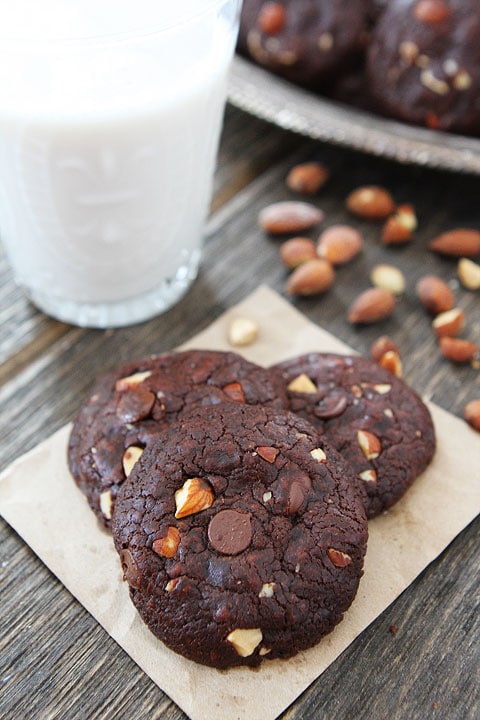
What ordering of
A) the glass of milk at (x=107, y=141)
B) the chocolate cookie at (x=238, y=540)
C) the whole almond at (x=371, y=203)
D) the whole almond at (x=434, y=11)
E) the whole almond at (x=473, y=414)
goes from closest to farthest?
1. the chocolate cookie at (x=238, y=540)
2. the glass of milk at (x=107, y=141)
3. the whole almond at (x=473, y=414)
4. the whole almond at (x=434, y=11)
5. the whole almond at (x=371, y=203)

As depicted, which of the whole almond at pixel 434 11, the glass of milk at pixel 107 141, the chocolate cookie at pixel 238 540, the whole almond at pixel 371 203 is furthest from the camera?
the whole almond at pixel 371 203

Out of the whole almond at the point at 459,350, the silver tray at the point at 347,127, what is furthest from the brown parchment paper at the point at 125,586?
the silver tray at the point at 347,127

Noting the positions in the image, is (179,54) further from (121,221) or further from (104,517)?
(104,517)

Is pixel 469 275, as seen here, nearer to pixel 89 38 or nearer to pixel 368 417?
pixel 368 417

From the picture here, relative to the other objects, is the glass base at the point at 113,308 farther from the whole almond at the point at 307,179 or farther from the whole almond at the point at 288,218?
the whole almond at the point at 307,179

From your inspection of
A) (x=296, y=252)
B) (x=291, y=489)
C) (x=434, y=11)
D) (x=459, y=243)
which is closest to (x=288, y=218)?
(x=296, y=252)

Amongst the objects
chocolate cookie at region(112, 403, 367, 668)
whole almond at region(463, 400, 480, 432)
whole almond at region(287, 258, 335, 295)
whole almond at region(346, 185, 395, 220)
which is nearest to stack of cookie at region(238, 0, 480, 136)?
whole almond at region(346, 185, 395, 220)
